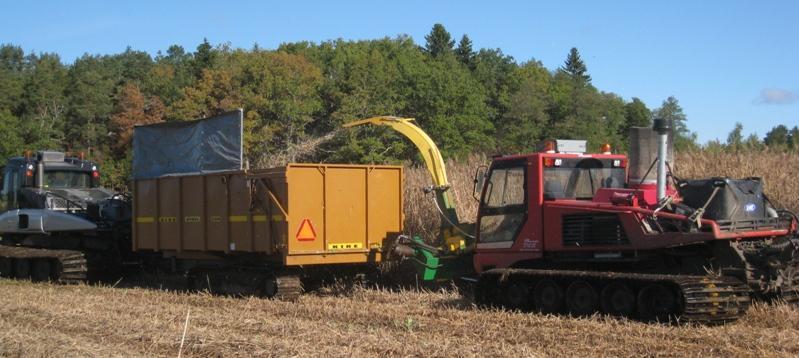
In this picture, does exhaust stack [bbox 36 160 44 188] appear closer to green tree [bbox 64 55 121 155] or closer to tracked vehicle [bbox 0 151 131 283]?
tracked vehicle [bbox 0 151 131 283]

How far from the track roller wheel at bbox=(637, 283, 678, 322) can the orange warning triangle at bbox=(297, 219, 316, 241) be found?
5.11 m

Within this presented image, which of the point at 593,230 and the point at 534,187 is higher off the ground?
the point at 534,187

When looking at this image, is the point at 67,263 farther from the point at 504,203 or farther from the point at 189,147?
the point at 504,203

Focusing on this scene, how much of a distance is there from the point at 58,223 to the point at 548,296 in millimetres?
10571

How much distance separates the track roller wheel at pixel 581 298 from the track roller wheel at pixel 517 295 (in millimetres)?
606

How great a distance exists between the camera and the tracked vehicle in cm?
1630

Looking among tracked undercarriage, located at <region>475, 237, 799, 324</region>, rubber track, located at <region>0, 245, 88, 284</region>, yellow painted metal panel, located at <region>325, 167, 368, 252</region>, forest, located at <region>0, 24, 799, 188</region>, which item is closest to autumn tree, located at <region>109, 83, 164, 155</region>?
forest, located at <region>0, 24, 799, 188</region>

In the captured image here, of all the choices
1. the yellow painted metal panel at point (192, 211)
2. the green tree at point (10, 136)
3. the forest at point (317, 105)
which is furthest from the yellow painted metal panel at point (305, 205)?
the green tree at point (10, 136)

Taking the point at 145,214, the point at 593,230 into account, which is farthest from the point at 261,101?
the point at 593,230

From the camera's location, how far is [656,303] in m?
9.34

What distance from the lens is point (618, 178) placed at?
11.2m

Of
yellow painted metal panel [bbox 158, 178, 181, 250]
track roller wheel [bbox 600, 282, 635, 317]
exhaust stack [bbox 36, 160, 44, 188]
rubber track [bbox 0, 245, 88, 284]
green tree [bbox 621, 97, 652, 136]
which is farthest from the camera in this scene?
green tree [bbox 621, 97, 652, 136]

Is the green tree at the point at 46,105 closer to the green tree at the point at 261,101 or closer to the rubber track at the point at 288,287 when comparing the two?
the green tree at the point at 261,101

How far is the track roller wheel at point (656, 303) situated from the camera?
9109mm
